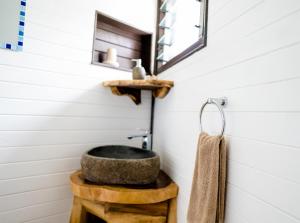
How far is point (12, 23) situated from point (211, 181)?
1319 millimetres

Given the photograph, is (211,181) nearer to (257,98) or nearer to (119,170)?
(257,98)

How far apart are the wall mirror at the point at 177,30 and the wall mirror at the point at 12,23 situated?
3.06ft

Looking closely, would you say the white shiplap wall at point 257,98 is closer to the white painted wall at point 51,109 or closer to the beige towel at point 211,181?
the beige towel at point 211,181

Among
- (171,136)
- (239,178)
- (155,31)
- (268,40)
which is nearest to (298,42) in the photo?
(268,40)

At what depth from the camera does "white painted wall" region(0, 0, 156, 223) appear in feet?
3.53

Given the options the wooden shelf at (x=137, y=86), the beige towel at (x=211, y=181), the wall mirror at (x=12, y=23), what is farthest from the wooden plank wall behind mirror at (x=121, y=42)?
the beige towel at (x=211, y=181)

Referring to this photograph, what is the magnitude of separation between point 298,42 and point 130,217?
1.01m

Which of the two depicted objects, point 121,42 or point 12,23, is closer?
point 12,23

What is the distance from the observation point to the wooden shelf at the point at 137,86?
1186 millimetres

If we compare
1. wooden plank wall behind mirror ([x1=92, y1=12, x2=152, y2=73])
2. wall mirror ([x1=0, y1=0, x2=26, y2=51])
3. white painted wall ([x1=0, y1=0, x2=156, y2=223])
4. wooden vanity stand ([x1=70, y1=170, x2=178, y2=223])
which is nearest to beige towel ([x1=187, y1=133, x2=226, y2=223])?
wooden vanity stand ([x1=70, y1=170, x2=178, y2=223])

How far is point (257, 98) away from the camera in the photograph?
58cm

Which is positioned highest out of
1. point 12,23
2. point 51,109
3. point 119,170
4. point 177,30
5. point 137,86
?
point 177,30

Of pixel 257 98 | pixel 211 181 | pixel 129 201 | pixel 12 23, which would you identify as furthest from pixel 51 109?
pixel 257 98

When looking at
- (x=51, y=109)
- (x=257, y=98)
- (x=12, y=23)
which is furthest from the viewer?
(x=51, y=109)
